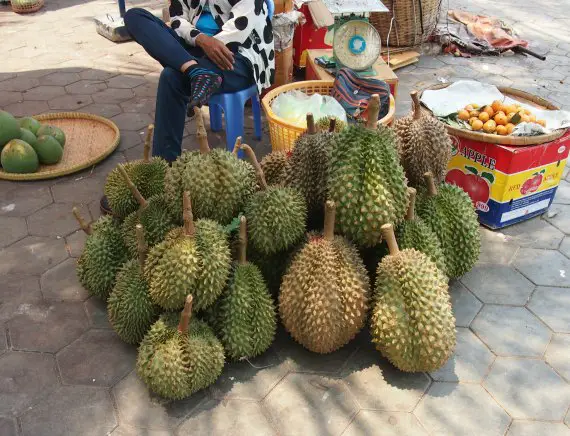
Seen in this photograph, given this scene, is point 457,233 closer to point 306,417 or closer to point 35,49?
point 306,417

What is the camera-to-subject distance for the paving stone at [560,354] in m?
2.26

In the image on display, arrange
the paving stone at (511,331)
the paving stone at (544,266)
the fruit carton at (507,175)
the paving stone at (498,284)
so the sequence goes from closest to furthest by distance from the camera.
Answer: the paving stone at (511,331), the paving stone at (498,284), the paving stone at (544,266), the fruit carton at (507,175)

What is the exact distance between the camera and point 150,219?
2295 mm

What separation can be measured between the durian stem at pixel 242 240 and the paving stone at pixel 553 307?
147 centimetres

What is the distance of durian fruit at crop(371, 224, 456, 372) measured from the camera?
2.02 metres

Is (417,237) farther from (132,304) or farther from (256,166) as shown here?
(132,304)

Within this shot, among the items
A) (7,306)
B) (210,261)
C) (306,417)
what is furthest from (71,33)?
(306,417)

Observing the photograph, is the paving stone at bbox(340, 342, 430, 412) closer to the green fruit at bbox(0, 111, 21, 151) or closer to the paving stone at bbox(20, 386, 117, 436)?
the paving stone at bbox(20, 386, 117, 436)

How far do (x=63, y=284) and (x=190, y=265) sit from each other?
3.66ft

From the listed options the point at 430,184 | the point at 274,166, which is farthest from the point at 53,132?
the point at 430,184

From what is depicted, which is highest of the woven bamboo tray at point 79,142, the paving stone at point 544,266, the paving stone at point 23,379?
the woven bamboo tray at point 79,142

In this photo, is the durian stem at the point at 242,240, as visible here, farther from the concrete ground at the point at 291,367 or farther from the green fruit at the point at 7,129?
the green fruit at the point at 7,129

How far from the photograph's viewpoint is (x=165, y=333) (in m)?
2.04

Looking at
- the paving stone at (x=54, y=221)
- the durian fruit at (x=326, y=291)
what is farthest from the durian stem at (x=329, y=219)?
the paving stone at (x=54, y=221)
